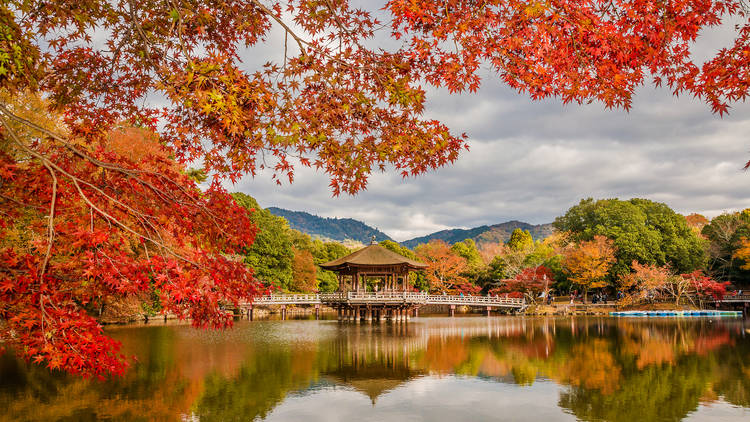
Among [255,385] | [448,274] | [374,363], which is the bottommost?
[374,363]

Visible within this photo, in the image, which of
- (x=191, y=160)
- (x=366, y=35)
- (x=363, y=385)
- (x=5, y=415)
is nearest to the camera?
(x=366, y=35)

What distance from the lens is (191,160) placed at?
191 inches

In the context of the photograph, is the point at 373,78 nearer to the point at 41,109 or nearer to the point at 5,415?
the point at 5,415

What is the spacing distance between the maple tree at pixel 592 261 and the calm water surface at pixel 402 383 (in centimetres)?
1554

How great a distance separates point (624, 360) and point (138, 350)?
44.1 feet

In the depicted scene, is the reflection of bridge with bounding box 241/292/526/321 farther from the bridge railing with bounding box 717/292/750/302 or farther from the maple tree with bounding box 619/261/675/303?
the bridge railing with bounding box 717/292/750/302

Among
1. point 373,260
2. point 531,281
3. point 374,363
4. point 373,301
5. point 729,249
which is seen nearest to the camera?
point 374,363

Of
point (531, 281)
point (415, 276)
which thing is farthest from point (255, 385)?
point (415, 276)

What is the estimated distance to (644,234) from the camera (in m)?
33.4

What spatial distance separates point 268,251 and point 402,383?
2463 cm

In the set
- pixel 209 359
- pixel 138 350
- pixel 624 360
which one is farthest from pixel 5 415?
pixel 624 360

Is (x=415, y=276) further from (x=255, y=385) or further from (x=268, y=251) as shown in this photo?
(x=255, y=385)

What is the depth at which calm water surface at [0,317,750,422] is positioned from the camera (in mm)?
7551

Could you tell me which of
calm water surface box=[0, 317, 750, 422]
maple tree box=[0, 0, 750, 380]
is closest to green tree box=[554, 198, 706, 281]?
calm water surface box=[0, 317, 750, 422]
